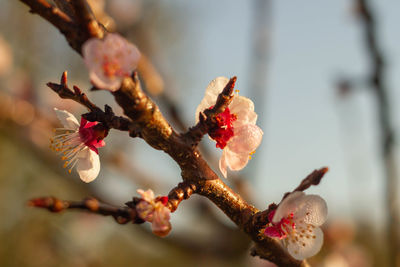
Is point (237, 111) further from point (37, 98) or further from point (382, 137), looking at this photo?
point (37, 98)

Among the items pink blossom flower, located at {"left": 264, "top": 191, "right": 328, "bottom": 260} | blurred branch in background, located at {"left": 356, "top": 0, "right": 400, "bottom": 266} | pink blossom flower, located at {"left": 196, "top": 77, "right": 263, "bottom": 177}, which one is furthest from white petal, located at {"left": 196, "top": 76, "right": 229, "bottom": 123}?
blurred branch in background, located at {"left": 356, "top": 0, "right": 400, "bottom": 266}

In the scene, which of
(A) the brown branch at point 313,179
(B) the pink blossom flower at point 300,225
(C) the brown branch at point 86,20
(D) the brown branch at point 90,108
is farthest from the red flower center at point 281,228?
(C) the brown branch at point 86,20

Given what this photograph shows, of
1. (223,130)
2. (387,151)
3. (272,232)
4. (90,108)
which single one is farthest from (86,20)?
(387,151)

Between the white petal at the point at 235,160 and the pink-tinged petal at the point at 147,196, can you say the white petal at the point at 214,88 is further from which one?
the pink-tinged petal at the point at 147,196

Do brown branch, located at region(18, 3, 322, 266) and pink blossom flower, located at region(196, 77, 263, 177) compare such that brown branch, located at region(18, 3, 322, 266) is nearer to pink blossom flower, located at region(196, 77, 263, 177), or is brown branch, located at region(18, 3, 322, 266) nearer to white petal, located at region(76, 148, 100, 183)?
pink blossom flower, located at region(196, 77, 263, 177)

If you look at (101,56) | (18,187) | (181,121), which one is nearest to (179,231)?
(181,121)
